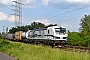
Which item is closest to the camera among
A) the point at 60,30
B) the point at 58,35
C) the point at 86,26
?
the point at 58,35

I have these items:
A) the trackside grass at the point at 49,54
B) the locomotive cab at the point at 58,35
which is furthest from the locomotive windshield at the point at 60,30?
the trackside grass at the point at 49,54

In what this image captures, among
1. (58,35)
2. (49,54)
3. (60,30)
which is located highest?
(60,30)

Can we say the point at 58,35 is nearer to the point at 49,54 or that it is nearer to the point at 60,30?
the point at 60,30

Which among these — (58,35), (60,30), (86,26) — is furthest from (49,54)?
(86,26)

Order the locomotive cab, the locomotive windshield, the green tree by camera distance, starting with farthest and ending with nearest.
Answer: the green tree, the locomotive windshield, the locomotive cab

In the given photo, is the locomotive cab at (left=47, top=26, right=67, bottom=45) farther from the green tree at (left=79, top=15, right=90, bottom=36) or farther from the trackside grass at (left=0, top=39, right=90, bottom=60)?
the green tree at (left=79, top=15, right=90, bottom=36)

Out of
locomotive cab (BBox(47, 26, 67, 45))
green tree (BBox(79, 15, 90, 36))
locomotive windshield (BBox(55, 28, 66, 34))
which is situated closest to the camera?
locomotive cab (BBox(47, 26, 67, 45))

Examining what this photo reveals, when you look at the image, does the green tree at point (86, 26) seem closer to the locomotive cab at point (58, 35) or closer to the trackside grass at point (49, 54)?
the locomotive cab at point (58, 35)

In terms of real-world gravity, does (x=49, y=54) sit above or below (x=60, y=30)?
below

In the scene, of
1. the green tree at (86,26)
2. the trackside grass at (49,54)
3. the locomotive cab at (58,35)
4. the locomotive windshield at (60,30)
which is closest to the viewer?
the trackside grass at (49,54)

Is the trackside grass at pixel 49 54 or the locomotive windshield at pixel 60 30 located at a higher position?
the locomotive windshield at pixel 60 30

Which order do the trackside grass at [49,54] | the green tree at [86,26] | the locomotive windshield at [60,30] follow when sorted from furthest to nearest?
the green tree at [86,26] → the locomotive windshield at [60,30] → the trackside grass at [49,54]

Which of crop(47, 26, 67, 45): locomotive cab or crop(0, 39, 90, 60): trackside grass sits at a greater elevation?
crop(47, 26, 67, 45): locomotive cab

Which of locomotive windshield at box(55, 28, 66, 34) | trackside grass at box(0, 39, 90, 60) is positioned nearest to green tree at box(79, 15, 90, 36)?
locomotive windshield at box(55, 28, 66, 34)
